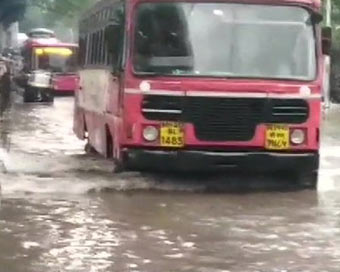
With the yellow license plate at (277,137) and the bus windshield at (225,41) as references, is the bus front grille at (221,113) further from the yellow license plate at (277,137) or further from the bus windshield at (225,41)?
the bus windshield at (225,41)

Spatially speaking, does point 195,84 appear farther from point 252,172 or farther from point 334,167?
point 334,167

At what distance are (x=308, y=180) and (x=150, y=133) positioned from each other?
2306 mm

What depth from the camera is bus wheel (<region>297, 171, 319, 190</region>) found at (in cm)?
1478

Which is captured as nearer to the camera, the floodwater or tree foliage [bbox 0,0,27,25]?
the floodwater

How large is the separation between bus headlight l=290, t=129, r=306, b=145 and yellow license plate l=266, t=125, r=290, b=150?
68 millimetres

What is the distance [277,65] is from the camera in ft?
46.3

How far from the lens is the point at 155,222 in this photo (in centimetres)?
1181

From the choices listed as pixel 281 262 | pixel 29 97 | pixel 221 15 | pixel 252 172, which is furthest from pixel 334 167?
pixel 29 97

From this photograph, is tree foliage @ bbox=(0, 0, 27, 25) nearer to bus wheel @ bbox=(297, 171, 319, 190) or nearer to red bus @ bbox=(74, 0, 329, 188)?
red bus @ bbox=(74, 0, 329, 188)

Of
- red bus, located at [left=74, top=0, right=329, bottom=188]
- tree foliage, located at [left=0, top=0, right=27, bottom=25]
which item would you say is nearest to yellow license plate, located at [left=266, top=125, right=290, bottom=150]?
red bus, located at [left=74, top=0, right=329, bottom=188]

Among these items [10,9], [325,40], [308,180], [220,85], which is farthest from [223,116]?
[10,9]

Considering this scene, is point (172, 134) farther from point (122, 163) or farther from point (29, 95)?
point (29, 95)

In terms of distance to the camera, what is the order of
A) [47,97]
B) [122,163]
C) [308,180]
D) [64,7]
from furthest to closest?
[64,7] < [47,97] < [308,180] < [122,163]

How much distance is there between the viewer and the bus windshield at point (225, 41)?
14000 mm
